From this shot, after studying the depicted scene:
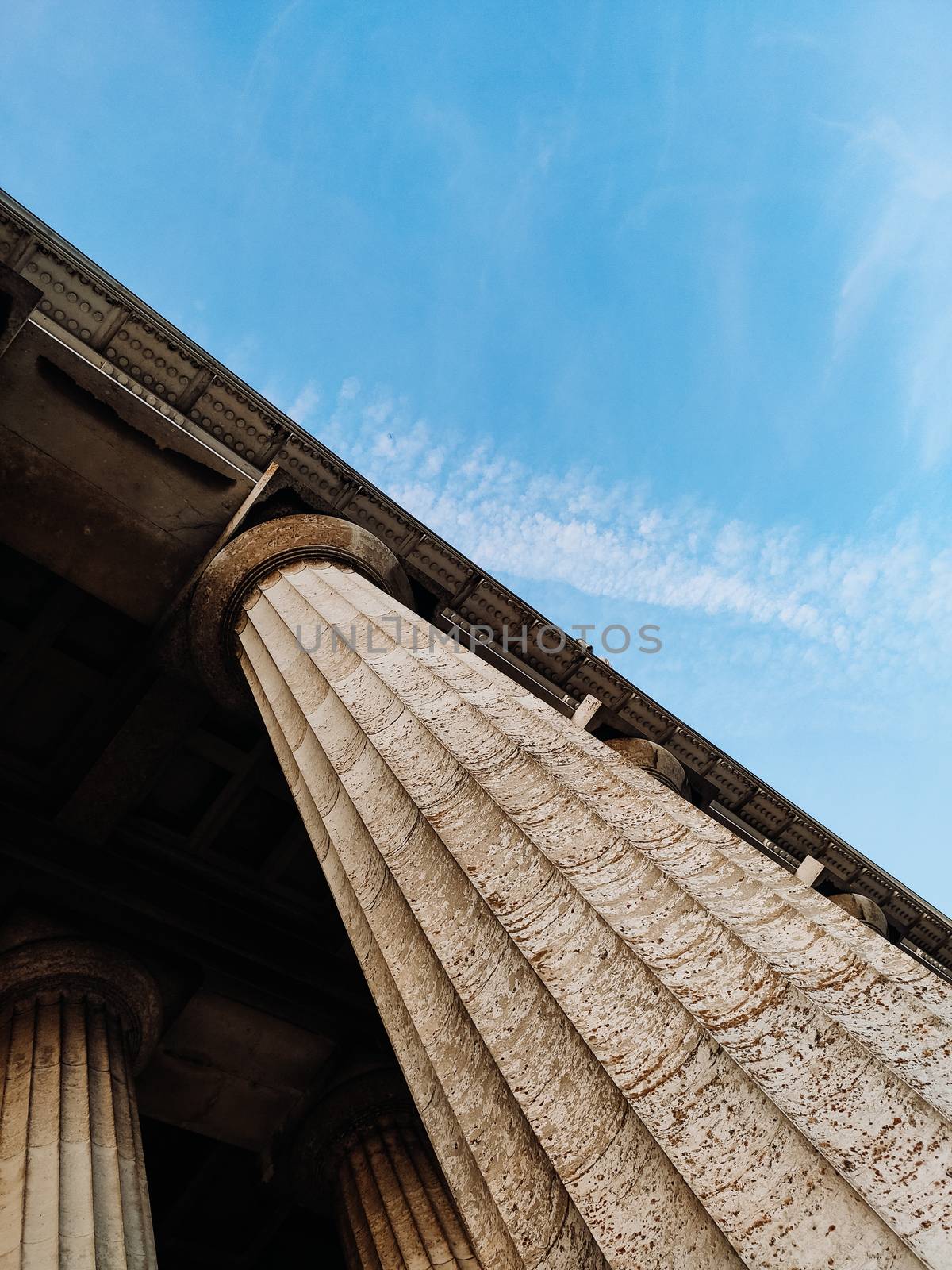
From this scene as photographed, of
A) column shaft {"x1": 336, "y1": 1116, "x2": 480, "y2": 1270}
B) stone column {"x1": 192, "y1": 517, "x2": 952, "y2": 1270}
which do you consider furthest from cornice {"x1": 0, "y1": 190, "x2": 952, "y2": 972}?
column shaft {"x1": 336, "y1": 1116, "x2": 480, "y2": 1270}

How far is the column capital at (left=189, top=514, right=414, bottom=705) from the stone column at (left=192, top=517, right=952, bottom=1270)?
314 centimetres

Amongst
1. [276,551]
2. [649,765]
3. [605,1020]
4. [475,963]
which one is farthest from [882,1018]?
[649,765]

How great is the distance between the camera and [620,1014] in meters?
3.11

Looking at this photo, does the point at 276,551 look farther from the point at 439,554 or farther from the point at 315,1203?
the point at 315,1203

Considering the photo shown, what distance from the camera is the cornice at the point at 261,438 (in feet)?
28.3

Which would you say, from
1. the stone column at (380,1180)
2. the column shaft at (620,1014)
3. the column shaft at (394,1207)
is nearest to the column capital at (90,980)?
the stone column at (380,1180)

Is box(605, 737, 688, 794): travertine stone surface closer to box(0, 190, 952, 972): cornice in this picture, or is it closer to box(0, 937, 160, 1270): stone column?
box(0, 190, 952, 972): cornice

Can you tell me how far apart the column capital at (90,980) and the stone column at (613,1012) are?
17.6ft

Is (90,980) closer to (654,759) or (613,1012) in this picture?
(654,759)

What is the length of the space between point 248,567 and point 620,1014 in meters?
6.25

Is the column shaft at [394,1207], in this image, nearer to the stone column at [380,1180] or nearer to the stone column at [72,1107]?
the stone column at [380,1180]

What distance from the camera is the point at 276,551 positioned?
846 cm

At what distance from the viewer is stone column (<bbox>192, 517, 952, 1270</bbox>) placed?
7.80 feet

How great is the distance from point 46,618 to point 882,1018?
9786mm
